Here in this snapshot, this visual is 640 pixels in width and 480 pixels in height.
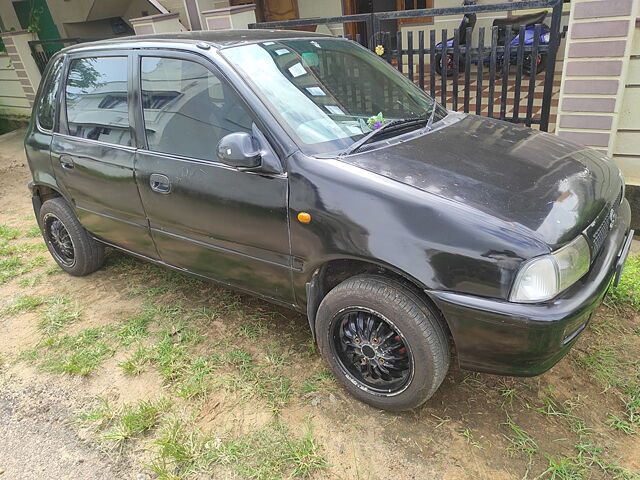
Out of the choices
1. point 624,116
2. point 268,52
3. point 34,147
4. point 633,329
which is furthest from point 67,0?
point 633,329

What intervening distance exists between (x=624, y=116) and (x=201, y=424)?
411cm

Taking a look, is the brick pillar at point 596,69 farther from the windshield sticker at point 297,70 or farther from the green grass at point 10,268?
the green grass at point 10,268

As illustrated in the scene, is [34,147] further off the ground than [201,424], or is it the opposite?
[34,147]

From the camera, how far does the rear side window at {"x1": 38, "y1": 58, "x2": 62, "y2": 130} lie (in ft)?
11.8

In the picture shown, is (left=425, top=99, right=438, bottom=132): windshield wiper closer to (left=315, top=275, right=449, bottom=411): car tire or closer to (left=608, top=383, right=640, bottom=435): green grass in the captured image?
(left=315, top=275, right=449, bottom=411): car tire

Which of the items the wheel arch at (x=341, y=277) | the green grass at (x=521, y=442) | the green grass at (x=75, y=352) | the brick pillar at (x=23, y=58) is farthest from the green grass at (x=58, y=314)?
the brick pillar at (x=23, y=58)

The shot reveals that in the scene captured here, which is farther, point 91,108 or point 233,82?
point 91,108

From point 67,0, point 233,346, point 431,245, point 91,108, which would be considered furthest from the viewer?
point 67,0

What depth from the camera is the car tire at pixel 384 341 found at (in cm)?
218

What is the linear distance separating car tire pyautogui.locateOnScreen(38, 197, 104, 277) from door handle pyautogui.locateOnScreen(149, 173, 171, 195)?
1266 mm

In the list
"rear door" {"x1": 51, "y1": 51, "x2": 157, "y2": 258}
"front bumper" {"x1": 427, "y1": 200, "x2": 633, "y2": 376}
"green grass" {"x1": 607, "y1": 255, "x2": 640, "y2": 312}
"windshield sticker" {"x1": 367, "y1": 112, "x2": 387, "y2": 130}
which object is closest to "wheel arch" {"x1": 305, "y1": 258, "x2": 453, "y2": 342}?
"front bumper" {"x1": 427, "y1": 200, "x2": 633, "y2": 376}

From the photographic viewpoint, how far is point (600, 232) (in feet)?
7.49

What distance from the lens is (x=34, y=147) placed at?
3775 millimetres

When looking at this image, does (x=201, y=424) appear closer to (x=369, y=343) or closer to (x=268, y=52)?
(x=369, y=343)
